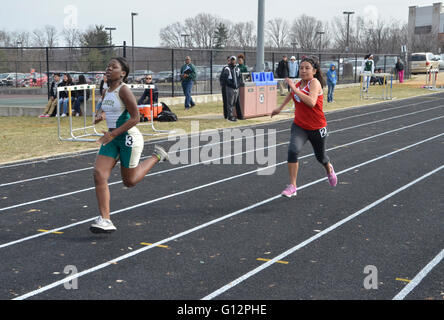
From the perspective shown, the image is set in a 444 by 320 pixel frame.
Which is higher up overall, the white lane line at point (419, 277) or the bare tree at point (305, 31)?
the bare tree at point (305, 31)

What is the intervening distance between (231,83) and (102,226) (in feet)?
37.8

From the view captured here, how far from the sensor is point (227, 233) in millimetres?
5918

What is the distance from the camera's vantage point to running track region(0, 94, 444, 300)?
451 cm

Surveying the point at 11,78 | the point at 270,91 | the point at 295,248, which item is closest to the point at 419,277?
the point at 295,248

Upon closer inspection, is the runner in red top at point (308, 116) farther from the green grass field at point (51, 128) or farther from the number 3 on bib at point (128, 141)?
the green grass field at point (51, 128)

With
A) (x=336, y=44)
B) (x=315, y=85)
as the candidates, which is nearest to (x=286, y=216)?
(x=315, y=85)

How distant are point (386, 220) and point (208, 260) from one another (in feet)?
7.69

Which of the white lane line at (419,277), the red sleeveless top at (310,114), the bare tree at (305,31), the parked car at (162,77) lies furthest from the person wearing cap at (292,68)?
the bare tree at (305,31)

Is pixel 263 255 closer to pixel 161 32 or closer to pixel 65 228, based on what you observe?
pixel 65 228

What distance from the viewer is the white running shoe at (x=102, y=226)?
19.0ft

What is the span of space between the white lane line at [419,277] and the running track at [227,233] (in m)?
0.02

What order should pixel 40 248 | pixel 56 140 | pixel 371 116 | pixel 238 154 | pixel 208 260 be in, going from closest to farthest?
pixel 208 260, pixel 40 248, pixel 238 154, pixel 56 140, pixel 371 116
